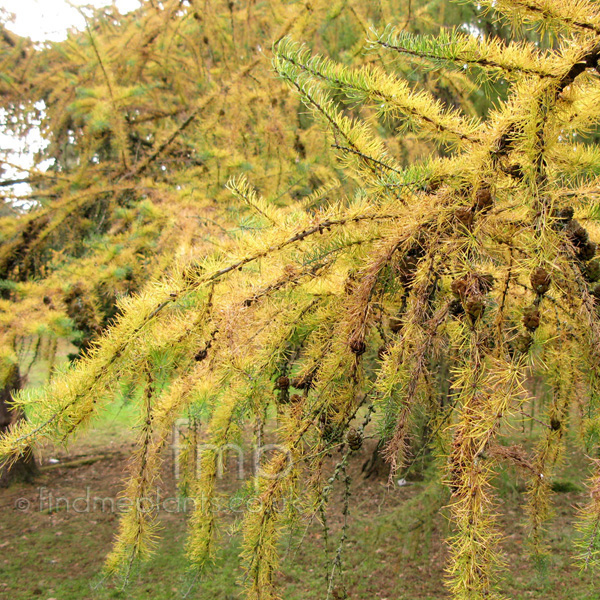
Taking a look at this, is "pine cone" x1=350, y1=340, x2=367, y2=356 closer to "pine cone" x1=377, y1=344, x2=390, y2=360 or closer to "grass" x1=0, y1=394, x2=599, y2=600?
"pine cone" x1=377, y1=344, x2=390, y2=360

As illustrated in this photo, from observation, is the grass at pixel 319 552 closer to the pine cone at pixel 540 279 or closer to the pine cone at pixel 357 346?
the pine cone at pixel 357 346

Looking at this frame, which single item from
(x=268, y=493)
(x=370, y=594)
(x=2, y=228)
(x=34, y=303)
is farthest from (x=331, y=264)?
(x=370, y=594)

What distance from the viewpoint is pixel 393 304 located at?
1.07 meters

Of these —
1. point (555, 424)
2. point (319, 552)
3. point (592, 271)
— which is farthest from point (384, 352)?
point (319, 552)

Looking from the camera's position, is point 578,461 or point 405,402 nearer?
point 405,402

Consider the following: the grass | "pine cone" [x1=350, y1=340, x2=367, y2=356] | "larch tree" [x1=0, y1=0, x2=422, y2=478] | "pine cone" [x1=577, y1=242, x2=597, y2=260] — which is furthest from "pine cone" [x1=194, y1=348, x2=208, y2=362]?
the grass

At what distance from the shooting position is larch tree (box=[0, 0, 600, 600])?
706 millimetres

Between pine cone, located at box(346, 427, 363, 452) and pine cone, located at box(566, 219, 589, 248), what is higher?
pine cone, located at box(566, 219, 589, 248)

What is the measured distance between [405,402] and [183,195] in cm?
251

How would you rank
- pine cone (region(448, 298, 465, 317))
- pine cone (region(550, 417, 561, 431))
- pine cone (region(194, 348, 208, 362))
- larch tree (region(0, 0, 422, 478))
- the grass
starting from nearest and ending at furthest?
pine cone (region(448, 298, 465, 317)), pine cone (region(194, 348, 208, 362)), pine cone (region(550, 417, 561, 431)), larch tree (region(0, 0, 422, 478)), the grass

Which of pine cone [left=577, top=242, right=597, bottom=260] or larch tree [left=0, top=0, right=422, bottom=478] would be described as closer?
pine cone [left=577, top=242, right=597, bottom=260]

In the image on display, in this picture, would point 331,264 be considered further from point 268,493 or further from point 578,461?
point 578,461

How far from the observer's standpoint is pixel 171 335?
3.10 ft

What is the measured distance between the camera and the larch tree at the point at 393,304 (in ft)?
2.31
